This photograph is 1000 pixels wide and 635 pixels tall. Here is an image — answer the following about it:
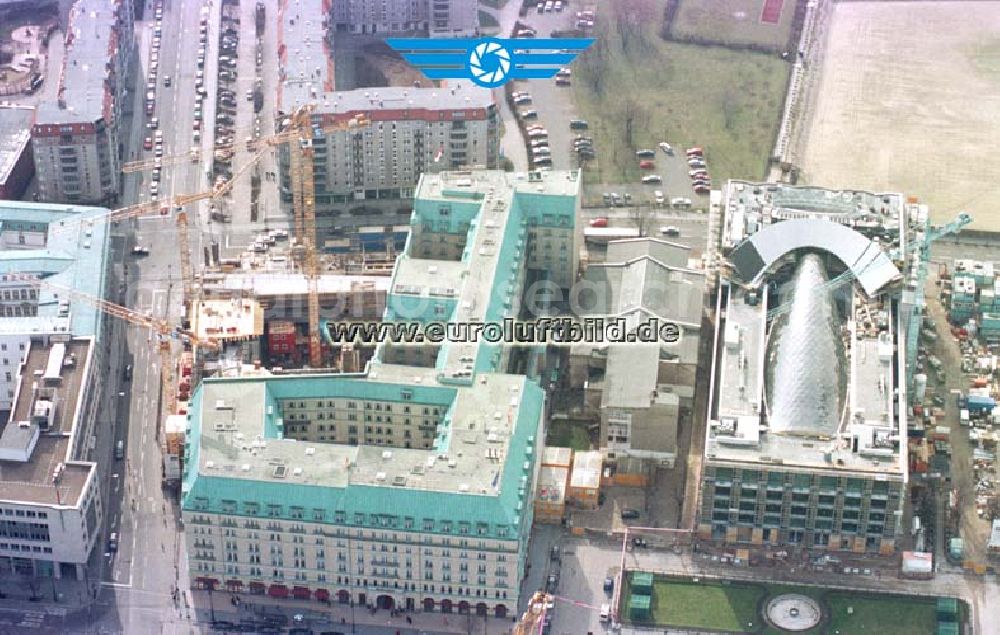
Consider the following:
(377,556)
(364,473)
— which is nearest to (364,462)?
(364,473)

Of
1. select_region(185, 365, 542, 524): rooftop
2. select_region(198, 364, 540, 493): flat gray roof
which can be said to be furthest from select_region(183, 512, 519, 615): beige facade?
select_region(198, 364, 540, 493): flat gray roof

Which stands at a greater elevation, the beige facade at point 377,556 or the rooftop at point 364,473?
the rooftop at point 364,473

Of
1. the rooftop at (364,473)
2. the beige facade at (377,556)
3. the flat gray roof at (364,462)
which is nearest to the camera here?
the rooftop at (364,473)

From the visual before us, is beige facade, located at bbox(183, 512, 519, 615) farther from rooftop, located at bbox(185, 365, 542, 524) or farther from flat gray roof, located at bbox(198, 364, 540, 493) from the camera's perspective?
flat gray roof, located at bbox(198, 364, 540, 493)

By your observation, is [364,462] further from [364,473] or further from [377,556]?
[377,556]

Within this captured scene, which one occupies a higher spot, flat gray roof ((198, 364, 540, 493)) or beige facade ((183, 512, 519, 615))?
flat gray roof ((198, 364, 540, 493))

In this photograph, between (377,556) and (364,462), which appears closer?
(364,462)

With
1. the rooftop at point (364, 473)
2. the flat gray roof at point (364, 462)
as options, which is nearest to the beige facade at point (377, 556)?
the rooftop at point (364, 473)

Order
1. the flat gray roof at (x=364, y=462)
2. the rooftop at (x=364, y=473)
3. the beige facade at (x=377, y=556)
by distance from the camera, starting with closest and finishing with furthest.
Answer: the rooftop at (x=364, y=473), the flat gray roof at (x=364, y=462), the beige facade at (x=377, y=556)

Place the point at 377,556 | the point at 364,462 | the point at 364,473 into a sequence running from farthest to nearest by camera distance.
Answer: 1. the point at 377,556
2. the point at 364,462
3. the point at 364,473

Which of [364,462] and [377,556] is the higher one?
[364,462]

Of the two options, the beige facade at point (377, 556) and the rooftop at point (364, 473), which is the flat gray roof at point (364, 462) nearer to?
the rooftop at point (364, 473)
